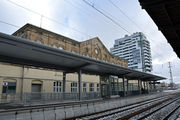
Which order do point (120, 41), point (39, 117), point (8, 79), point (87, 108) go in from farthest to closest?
point (120, 41)
point (8, 79)
point (87, 108)
point (39, 117)

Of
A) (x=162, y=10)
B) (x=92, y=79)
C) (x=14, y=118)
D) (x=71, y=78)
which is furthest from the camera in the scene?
(x=92, y=79)

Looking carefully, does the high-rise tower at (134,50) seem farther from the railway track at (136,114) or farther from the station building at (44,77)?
the railway track at (136,114)

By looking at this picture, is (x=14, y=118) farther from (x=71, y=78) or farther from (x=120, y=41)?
(x=120, y=41)

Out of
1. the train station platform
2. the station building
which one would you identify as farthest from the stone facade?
the train station platform

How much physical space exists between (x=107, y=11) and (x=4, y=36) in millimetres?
6489

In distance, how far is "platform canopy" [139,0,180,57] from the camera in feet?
18.1

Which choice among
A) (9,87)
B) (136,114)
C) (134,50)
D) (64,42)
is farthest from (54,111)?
(134,50)

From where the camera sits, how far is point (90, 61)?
50.4 feet

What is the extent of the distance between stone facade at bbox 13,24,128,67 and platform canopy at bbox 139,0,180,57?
21926 mm

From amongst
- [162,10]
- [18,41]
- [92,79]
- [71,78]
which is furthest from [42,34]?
[162,10]

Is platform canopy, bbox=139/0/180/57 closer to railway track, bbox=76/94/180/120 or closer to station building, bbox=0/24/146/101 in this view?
railway track, bbox=76/94/180/120

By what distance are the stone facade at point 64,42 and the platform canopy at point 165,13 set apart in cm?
2193

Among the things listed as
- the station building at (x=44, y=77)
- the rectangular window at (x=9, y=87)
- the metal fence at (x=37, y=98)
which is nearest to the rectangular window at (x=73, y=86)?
the station building at (x=44, y=77)

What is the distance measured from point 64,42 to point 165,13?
2654 centimetres
